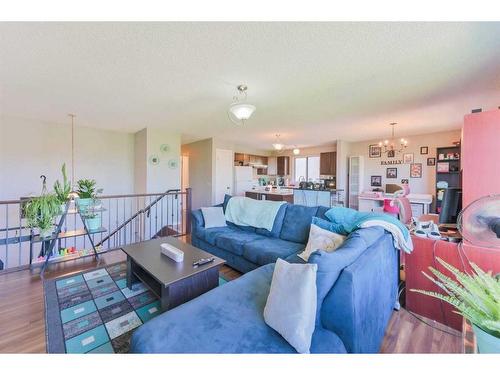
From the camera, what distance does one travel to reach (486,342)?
764 millimetres

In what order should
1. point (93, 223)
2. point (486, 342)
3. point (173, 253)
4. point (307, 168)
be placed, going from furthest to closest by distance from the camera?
point (307, 168)
point (93, 223)
point (173, 253)
point (486, 342)

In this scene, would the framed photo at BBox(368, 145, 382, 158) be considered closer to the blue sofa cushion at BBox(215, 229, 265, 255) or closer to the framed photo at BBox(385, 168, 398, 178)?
the framed photo at BBox(385, 168, 398, 178)

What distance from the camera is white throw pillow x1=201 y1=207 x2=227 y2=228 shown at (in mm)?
3392

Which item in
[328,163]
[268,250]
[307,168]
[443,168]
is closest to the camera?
[268,250]

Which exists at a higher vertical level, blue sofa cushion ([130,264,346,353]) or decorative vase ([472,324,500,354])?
decorative vase ([472,324,500,354])

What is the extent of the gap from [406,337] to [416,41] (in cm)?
240

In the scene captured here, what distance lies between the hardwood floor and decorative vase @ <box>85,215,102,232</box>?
2.55 feet

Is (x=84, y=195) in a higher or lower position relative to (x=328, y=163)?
lower

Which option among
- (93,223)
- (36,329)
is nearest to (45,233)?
(93,223)

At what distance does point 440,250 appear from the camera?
6.18 feet

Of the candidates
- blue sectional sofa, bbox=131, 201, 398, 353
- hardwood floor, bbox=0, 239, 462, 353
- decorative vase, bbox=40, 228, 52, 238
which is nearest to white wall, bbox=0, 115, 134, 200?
decorative vase, bbox=40, 228, 52, 238

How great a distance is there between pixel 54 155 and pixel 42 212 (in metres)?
2.67

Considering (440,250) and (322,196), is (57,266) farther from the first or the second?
(322,196)

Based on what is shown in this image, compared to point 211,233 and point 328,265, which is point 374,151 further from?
point 328,265
